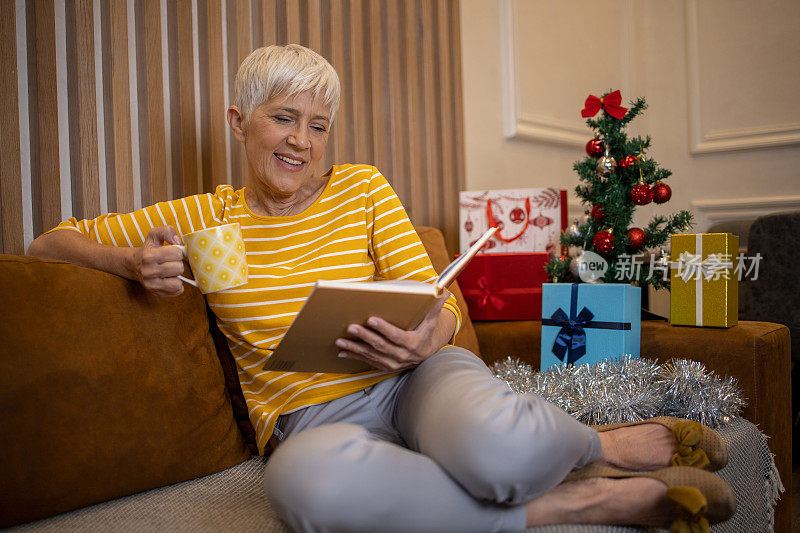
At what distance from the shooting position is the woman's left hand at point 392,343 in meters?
0.94

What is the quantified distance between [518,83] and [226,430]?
1861mm

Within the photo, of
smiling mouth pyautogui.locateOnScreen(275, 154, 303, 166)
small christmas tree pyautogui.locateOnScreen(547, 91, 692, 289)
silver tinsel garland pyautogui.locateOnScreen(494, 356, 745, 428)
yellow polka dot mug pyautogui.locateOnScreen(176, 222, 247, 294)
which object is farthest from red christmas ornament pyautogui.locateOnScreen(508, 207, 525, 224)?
yellow polka dot mug pyautogui.locateOnScreen(176, 222, 247, 294)

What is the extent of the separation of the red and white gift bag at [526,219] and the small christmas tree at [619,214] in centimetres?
13

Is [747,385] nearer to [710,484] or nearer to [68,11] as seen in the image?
[710,484]

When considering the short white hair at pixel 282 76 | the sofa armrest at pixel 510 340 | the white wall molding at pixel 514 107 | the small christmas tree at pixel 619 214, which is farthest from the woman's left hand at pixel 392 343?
the white wall molding at pixel 514 107

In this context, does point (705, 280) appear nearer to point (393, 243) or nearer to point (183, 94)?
point (393, 243)

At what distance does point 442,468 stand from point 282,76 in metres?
0.78

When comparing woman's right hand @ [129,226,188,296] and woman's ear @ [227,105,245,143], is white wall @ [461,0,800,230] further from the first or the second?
woman's right hand @ [129,226,188,296]

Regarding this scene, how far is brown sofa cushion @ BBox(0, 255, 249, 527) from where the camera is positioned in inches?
36.5

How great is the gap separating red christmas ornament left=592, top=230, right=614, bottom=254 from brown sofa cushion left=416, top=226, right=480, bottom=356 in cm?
40

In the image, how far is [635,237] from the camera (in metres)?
1.76

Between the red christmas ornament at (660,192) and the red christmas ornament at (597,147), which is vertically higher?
the red christmas ornament at (597,147)

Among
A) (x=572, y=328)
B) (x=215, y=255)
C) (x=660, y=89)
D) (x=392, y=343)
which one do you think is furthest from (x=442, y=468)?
(x=660, y=89)

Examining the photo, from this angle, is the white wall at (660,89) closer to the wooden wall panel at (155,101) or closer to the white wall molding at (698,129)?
the white wall molding at (698,129)
